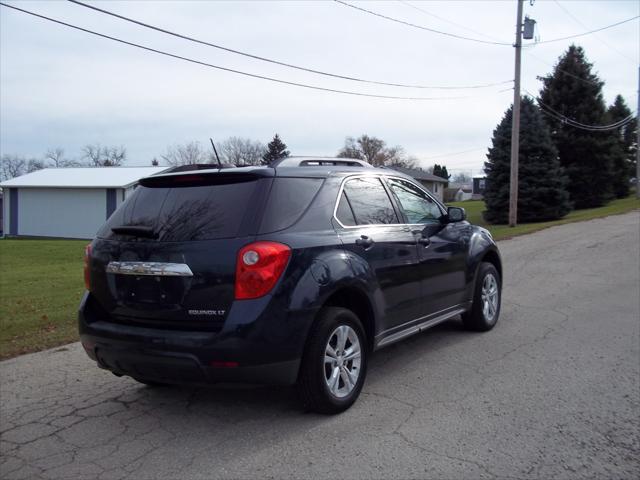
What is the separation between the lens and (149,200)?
14.3 ft

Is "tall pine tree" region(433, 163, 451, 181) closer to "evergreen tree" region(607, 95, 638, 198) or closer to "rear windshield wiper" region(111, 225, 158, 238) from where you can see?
"evergreen tree" region(607, 95, 638, 198)

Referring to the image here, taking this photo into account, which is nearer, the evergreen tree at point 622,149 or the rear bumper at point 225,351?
the rear bumper at point 225,351

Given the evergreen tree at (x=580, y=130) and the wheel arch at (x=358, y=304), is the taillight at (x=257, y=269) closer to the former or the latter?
the wheel arch at (x=358, y=304)

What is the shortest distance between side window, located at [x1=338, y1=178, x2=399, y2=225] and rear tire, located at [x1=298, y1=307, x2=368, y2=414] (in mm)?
841

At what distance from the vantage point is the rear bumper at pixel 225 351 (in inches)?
143

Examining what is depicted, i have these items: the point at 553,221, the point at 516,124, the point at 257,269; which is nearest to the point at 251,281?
the point at 257,269

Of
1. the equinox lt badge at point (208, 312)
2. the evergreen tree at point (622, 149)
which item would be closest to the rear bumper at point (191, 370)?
the equinox lt badge at point (208, 312)

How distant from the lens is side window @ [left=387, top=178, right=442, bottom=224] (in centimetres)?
540

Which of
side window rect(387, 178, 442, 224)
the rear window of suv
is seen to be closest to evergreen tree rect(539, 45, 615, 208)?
side window rect(387, 178, 442, 224)

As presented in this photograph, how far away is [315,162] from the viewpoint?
499 cm

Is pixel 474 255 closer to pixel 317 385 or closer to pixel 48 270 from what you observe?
pixel 317 385

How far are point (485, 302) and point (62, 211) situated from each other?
112ft

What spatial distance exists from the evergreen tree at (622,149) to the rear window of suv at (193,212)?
1409 inches

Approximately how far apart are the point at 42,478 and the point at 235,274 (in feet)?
5.44
